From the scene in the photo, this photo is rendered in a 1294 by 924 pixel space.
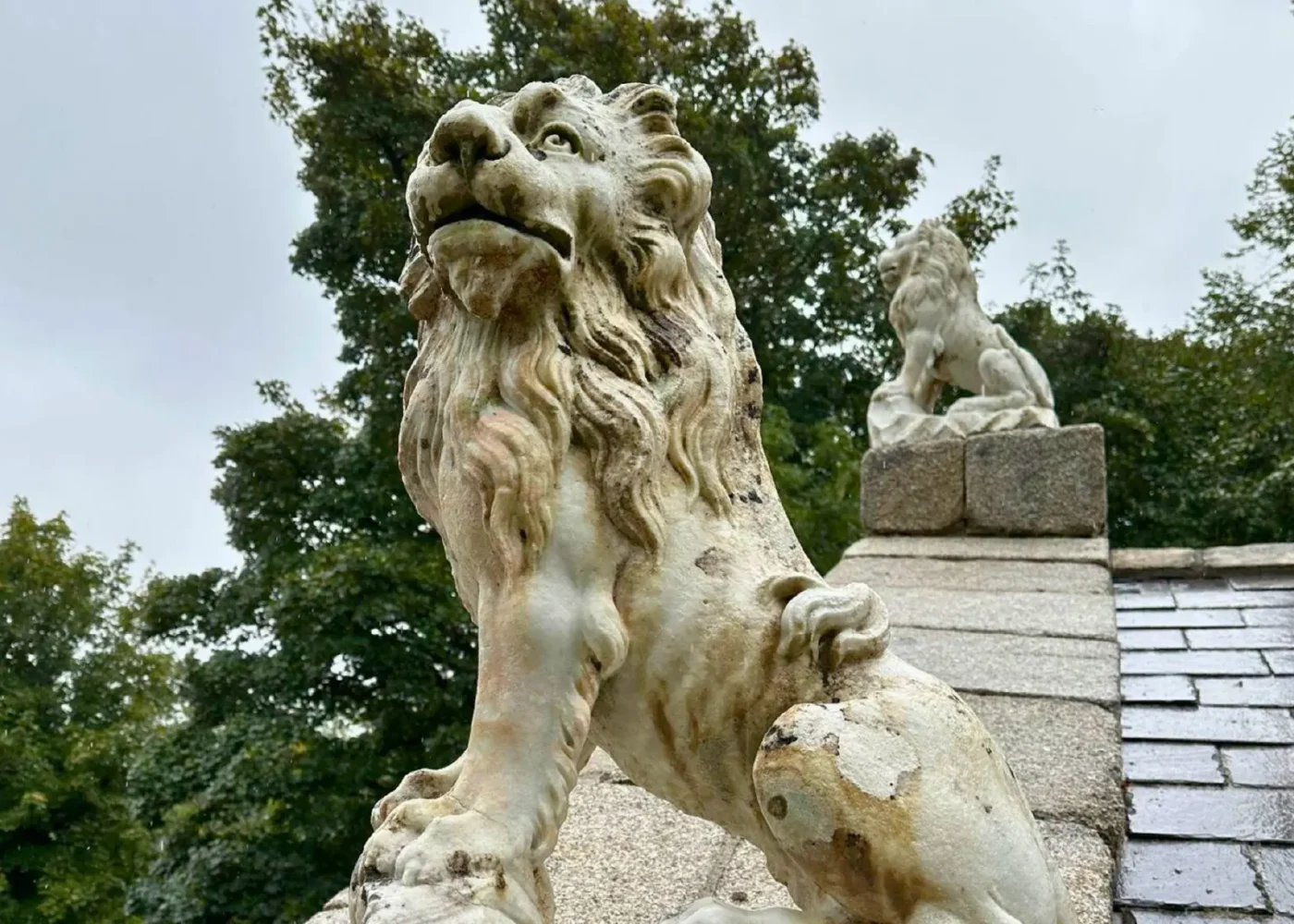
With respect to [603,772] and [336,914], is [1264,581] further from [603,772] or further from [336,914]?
[336,914]

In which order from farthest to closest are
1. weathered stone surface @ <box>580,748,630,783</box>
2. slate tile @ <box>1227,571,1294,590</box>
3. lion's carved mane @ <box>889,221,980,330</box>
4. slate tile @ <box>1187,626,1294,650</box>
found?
lion's carved mane @ <box>889,221,980,330</box>
slate tile @ <box>1227,571,1294,590</box>
slate tile @ <box>1187,626,1294,650</box>
weathered stone surface @ <box>580,748,630,783</box>

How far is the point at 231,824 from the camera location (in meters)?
6.50

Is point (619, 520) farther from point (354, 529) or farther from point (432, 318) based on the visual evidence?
point (354, 529)

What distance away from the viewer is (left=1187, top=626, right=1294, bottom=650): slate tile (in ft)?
12.4

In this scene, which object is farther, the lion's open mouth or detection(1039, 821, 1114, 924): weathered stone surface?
detection(1039, 821, 1114, 924): weathered stone surface

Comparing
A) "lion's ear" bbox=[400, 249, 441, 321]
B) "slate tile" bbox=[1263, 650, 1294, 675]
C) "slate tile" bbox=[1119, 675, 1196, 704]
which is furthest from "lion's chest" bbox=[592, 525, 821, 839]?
"slate tile" bbox=[1263, 650, 1294, 675]

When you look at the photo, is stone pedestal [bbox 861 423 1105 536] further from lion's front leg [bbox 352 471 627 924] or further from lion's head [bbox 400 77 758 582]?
lion's front leg [bbox 352 471 627 924]

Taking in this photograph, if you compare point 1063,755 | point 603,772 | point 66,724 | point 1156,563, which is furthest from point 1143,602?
point 66,724

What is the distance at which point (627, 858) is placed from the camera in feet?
7.07

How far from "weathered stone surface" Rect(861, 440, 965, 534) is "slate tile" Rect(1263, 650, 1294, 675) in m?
1.96

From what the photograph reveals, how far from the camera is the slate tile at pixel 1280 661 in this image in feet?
11.2

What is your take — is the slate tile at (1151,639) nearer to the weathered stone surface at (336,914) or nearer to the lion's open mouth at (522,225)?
the weathered stone surface at (336,914)

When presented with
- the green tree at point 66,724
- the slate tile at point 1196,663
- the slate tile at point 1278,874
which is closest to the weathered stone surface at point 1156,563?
the slate tile at point 1196,663

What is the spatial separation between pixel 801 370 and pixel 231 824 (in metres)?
6.85
